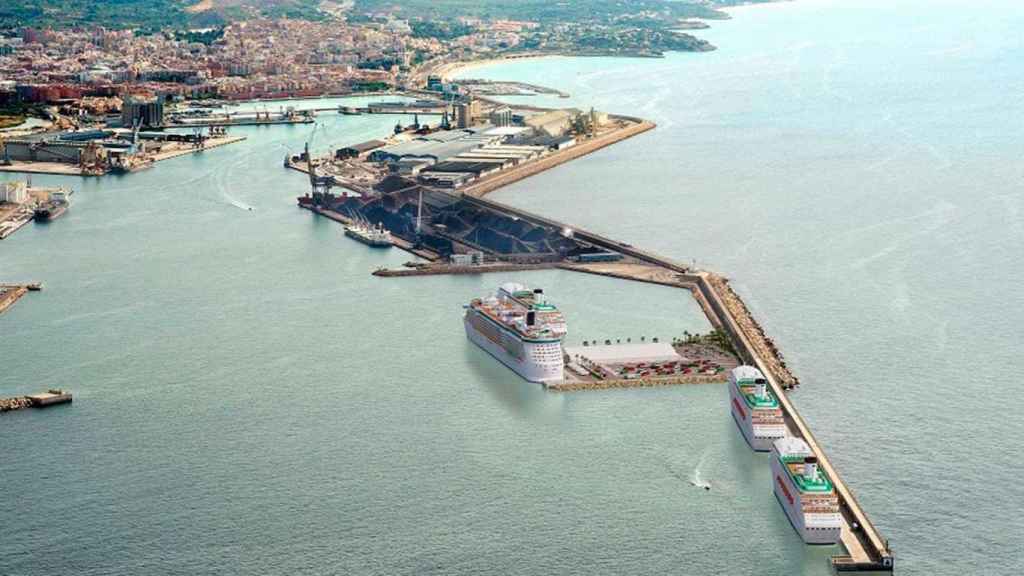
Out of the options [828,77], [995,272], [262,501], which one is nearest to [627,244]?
[995,272]

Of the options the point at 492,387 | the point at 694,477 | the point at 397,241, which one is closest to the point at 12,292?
the point at 397,241

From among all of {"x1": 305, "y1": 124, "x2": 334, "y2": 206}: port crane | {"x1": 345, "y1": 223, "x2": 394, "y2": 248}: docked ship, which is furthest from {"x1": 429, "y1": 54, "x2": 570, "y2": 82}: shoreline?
{"x1": 345, "y1": 223, "x2": 394, "y2": 248}: docked ship

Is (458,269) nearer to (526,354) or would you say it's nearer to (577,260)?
(577,260)

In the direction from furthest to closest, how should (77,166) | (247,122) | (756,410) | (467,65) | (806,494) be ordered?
(467,65)
(247,122)
(77,166)
(756,410)
(806,494)

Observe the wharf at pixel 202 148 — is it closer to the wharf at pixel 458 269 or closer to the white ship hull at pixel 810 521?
the wharf at pixel 458 269

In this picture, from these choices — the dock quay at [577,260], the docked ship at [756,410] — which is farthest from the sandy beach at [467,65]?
the docked ship at [756,410]

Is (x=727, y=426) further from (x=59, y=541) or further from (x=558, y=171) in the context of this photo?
(x=558, y=171)

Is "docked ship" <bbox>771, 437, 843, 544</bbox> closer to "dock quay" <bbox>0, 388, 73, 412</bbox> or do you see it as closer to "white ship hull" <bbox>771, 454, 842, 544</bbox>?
"white ship hull" <bbox>771, 454, 842, 544</bbox>
